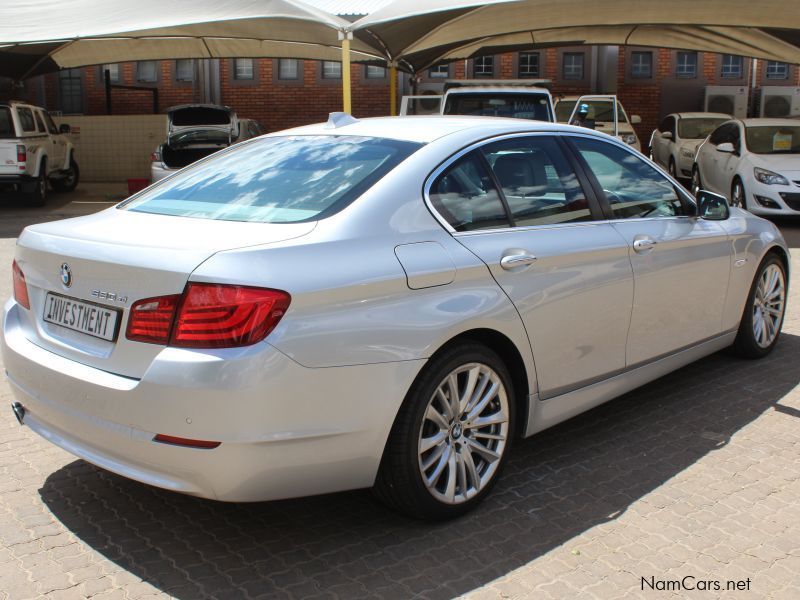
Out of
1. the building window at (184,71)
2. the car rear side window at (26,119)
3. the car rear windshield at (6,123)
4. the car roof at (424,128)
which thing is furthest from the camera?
the building window at (184,71)

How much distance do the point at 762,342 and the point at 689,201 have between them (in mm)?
1433

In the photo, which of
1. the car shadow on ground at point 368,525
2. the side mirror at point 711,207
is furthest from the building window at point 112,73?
the car shadow on ground at point 368,525

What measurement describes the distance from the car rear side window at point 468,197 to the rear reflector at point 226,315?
0.96m

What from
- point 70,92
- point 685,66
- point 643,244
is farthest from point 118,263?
point 70,92

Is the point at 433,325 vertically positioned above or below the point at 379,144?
below

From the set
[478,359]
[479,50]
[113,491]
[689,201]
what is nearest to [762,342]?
[689,201]

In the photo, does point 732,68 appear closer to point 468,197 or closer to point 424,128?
point 424,128

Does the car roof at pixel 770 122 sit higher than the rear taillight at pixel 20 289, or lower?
higher

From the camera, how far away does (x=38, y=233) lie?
140 inches

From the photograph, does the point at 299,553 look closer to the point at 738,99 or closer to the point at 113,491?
the point at 113,491

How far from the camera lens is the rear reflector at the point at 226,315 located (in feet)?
9.39

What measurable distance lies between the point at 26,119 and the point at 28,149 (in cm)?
83

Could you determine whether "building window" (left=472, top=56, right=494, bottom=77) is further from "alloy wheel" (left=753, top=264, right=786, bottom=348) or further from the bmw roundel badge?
the bmw roundel badge

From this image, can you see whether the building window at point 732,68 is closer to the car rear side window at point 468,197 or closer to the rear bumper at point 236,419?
the car rear side window at point 468,197
